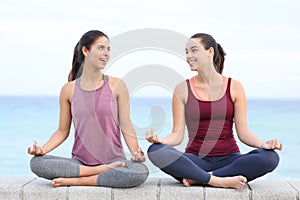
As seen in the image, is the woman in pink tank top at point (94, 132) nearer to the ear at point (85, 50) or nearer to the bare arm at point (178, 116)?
the ear at point (85, 50)

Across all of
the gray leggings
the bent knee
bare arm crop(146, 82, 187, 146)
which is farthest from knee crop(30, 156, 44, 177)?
the bent knee

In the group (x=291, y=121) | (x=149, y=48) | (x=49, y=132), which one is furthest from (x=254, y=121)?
(x=149, y=48)

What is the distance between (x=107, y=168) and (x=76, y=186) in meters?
0.20

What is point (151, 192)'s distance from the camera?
357 cm

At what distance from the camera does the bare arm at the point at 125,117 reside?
374 centimetres

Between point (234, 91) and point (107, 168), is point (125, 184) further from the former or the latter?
Answer: point (234, 91)

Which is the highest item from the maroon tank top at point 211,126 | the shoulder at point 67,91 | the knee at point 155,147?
the shoulder at point 67,91

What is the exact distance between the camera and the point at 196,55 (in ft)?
12.3

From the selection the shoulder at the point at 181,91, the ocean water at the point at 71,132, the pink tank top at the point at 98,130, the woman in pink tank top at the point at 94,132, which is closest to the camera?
the woman in pink tank top at the point at 94,132

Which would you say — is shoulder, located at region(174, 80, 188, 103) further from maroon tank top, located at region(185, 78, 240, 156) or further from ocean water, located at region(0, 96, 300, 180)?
ocean water, located at region(0, 96, 300, 180)

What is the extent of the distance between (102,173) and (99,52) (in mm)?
709

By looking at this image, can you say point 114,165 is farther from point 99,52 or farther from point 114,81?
point 99,52

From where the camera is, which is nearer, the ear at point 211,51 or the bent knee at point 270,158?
the bent knee at point 270,158

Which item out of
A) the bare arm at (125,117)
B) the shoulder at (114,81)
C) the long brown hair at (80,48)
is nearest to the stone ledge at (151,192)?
the bare arm at (125,117)
